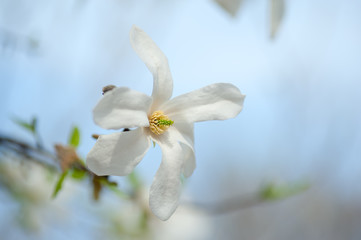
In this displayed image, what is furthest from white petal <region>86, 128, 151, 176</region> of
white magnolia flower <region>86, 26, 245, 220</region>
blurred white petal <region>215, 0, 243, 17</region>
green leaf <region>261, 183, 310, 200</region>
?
green leaf <region>261, 183, 310, 200</region>

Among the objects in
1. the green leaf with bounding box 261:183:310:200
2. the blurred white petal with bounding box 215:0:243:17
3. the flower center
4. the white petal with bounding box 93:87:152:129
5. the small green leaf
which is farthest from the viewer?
the green leaf with bounding box 261:183:310:200

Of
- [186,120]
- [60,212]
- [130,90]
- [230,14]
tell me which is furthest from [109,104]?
[60,212]

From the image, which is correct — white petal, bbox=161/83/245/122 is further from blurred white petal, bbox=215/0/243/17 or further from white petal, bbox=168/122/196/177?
blurred white petal, bbox=215/0/243/17

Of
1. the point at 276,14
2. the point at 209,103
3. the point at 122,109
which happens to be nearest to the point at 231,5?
the point at 276,14

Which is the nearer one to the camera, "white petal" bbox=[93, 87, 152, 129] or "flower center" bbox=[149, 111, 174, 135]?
"white petal" bbox=[93, 87, 152, 129]

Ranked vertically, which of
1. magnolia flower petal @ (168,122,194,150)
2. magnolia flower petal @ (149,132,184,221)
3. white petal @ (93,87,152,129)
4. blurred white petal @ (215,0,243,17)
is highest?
blurred white petal @ (215,0,243,17)

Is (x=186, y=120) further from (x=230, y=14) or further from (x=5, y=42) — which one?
(x=5, y=42)

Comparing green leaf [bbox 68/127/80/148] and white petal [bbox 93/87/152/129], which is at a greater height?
white petal [bbox 93/87/152/129]
